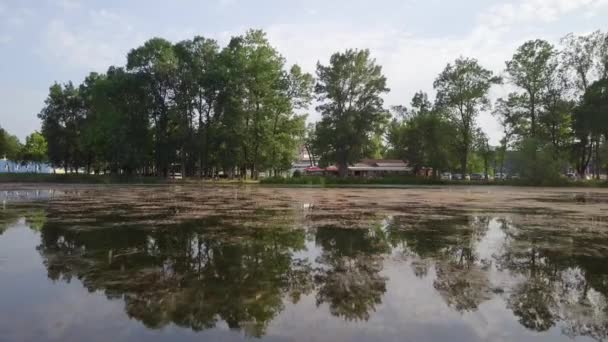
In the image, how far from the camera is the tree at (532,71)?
58.2 meters

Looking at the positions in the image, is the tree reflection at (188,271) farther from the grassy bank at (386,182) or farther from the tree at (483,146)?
the tree at (483,146)

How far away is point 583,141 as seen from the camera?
57.2m

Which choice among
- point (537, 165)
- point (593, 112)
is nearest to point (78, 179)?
point (537, 165)

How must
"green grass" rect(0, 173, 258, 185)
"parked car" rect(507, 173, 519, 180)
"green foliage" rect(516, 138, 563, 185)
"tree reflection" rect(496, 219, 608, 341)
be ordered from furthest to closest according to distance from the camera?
"parked car" rect(507, 173, 519, 180) → "green grass" rect(0, 173, 258, 185) → "green foliage" rect(516, 138, 563, 185) → "tree reflection" rect(496, 219, 608, 341)

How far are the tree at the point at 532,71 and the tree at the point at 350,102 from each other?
62.6ft

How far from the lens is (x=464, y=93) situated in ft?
203

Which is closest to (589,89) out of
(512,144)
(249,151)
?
(512,144)

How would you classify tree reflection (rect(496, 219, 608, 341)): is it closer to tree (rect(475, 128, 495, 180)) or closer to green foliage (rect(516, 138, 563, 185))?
green foliage (rect(516, 138, 563, 185))

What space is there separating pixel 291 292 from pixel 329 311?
3.50ft

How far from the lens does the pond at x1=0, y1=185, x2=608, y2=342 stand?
539 cm

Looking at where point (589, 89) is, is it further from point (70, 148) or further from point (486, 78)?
point (70, 148)

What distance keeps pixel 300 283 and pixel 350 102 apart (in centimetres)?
5367

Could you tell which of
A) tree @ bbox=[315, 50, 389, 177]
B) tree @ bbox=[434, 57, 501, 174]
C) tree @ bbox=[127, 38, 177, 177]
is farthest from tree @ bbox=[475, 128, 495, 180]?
tree @ bbox=[127, 38, 177, 177]

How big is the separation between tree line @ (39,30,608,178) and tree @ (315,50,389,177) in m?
0.14
